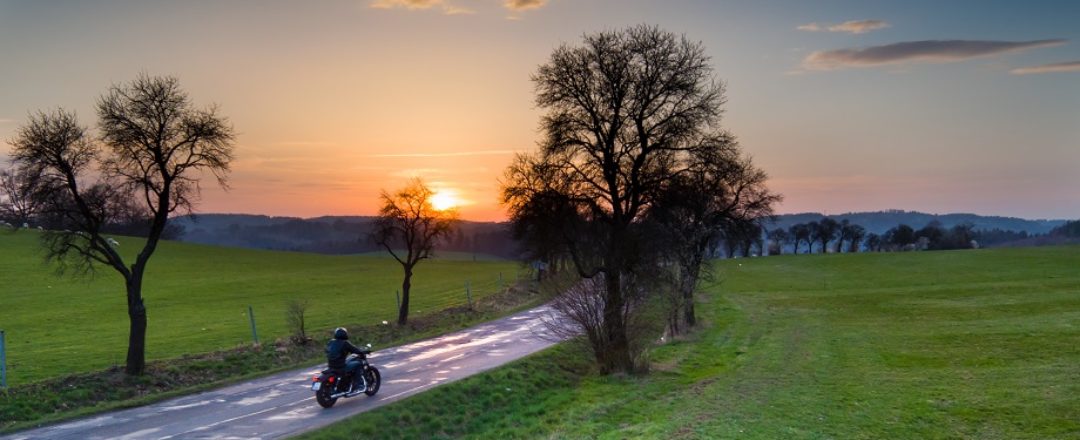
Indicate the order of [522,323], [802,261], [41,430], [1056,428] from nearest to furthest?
[1056,428] → [41,430] → [522,323] → [802,261]

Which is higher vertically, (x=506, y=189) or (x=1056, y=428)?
(x=506, y=189)

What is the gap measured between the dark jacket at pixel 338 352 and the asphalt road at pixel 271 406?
1120 mm

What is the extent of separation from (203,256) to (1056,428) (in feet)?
285

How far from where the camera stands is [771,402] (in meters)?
16.6

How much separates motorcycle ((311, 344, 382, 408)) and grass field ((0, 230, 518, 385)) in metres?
11.1

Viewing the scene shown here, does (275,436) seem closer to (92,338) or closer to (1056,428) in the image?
(1056,428)

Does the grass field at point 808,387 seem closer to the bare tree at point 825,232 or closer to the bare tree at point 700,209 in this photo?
the bare tree at point 700,209

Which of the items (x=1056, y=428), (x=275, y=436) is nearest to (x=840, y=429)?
(x=1056, y=428)

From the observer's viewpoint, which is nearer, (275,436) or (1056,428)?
(1056,428)

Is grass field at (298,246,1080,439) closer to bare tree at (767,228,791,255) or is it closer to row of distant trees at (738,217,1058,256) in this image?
bare tree at (767,228,791,255)

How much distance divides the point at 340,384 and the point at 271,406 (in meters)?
2.05

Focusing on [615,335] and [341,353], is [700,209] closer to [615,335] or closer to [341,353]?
[615,335]

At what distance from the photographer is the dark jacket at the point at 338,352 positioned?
18.4 m

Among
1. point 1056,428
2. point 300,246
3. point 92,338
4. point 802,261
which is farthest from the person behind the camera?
point 300,246
